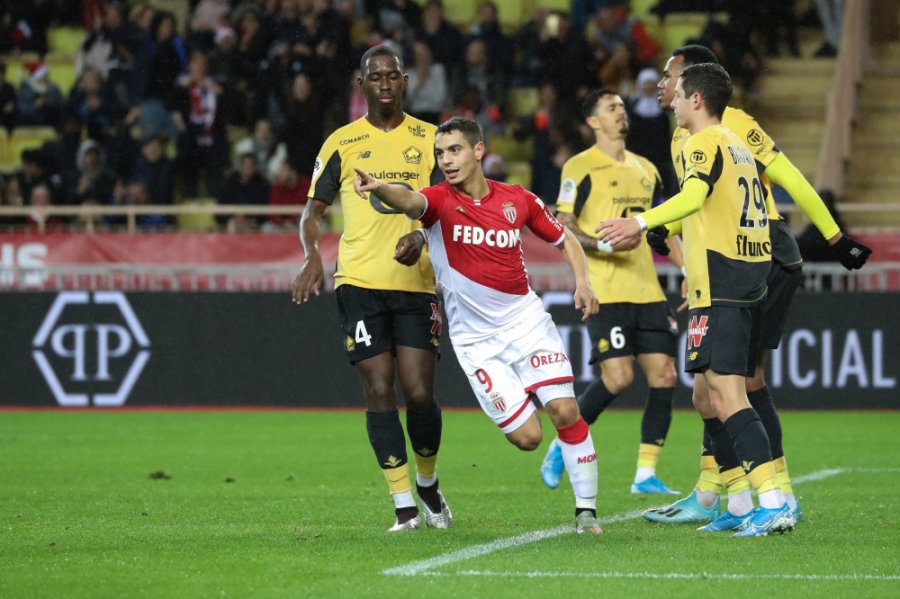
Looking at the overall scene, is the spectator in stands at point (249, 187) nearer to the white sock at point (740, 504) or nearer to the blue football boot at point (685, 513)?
the blue football boot at point (685, 513)

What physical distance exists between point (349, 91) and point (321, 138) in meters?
0.76

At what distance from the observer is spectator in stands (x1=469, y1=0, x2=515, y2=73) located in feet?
60.1

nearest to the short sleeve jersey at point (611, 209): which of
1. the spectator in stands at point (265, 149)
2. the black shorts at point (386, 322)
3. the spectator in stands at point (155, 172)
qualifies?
the black shorts at point (386, 322)

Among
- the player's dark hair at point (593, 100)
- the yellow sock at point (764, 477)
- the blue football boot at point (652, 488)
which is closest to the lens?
the yellow sock at point (764, 477)

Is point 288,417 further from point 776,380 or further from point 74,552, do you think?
point 74,552

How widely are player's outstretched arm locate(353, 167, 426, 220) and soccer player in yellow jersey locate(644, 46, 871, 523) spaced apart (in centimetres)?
130

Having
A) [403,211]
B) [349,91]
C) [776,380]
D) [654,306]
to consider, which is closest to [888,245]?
[776,380]

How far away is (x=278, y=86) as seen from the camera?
18328 millimetres

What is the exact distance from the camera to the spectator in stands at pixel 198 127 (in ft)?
58.9

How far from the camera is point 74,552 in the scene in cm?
584

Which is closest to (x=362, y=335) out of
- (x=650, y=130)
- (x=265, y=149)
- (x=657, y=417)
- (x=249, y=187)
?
(x=657, y=417)

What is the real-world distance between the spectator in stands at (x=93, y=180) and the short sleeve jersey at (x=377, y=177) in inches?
453

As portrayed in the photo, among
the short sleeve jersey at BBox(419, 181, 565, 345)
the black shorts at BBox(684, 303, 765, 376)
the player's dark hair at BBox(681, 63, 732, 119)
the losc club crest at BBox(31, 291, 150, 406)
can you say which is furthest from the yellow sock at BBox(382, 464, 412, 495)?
the losc club crest at BBox(31, 291, 150, 406)

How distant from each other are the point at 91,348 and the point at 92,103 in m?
5.90
